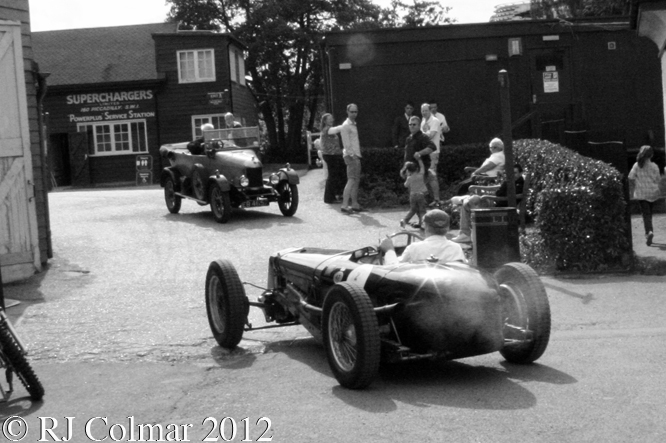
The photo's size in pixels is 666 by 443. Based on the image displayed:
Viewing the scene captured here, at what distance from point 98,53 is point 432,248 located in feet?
128

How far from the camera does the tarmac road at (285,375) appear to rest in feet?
20.6

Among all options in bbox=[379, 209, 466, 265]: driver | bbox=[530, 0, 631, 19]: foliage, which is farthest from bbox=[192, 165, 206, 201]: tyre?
bbox=[530, 0, 631, 19]: foliage

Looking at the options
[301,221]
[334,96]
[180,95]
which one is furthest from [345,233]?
[180,95]

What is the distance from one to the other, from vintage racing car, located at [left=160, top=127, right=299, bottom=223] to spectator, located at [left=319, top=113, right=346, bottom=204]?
0.94m

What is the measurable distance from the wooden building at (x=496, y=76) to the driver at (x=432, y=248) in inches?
558

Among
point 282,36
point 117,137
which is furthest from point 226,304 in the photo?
point 282,36

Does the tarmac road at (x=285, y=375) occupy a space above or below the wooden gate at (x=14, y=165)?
below

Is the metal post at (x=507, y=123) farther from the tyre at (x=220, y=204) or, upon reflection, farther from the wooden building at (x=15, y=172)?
the tyre at (x=220, y=204)

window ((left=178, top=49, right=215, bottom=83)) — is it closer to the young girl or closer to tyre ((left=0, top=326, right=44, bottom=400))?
the young girl

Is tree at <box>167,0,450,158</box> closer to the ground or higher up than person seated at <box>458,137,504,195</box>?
higher up

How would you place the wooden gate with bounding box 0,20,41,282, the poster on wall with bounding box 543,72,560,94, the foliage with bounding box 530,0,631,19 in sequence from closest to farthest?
the wooden gate with bounding box 0,20,41,282 < the poster on wall with bounding box 543,72,560,94 < the foliage with bounding box 530,0,631,19

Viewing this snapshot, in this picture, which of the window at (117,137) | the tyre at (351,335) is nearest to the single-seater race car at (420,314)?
the tyre at (351,335)

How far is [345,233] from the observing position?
16.1 metres

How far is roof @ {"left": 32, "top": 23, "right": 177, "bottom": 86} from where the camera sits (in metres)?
42.4
